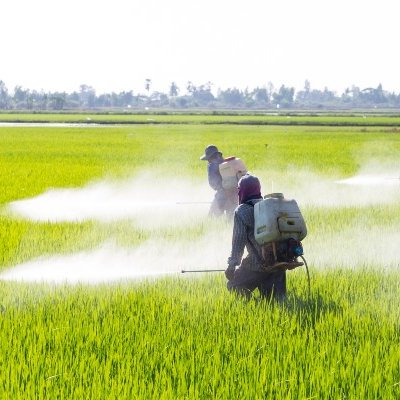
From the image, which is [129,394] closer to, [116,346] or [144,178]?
[116,346]

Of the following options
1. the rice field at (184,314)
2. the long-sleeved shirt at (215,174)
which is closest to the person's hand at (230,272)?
the rice field at (184,314)

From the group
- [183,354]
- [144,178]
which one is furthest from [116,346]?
→ [144,178]

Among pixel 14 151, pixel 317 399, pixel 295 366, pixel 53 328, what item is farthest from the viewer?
pixel 14 151

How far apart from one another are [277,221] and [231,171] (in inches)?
134

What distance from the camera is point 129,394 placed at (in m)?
3.56

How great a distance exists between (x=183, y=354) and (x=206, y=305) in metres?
1.03

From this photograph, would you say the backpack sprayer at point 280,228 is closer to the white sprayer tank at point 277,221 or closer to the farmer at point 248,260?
the white sprayer tank at point 277,221

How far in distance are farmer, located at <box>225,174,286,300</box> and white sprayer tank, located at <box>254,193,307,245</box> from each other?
12.0 inches

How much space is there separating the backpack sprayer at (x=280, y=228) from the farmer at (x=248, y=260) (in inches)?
8.8

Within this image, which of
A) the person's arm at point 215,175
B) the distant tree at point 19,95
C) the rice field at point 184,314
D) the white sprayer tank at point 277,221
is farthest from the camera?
the distant tree at point 19,95

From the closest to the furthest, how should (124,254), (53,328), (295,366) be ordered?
(295,366) → (53,328) → (124,254)

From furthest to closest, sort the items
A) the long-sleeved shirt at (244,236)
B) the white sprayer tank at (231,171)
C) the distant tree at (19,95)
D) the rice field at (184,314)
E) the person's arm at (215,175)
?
1. the distant tree at (19,95)
2. the person's arm at (215,175)
3. the white sprayer tank at (231,171)
4. the long-sleeved shirt at (244,236)
5. the rice field at (184,314)

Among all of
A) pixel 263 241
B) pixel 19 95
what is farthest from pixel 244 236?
pixel 19 95

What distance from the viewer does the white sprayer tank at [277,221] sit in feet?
15.8
